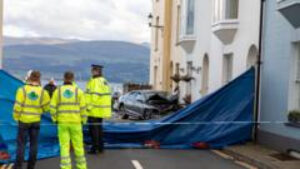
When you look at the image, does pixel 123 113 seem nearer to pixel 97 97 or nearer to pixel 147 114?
pixel 147 114

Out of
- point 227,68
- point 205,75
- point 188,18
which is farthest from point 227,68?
point 188,18

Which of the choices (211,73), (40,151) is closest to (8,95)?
(40,151)

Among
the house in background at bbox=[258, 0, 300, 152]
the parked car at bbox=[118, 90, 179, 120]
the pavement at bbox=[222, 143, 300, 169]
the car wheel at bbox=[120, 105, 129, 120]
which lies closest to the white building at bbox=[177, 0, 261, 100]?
the house in background at bbox=[258, 0, 300, 152]

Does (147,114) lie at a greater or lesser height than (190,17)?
lesser

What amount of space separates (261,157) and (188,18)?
1494cm

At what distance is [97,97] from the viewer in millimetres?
13828

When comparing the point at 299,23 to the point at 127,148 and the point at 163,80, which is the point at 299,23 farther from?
the point at 163,80

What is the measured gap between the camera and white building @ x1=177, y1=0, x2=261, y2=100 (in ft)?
59.5

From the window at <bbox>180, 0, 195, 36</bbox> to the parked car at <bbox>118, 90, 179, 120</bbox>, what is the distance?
10.5ft

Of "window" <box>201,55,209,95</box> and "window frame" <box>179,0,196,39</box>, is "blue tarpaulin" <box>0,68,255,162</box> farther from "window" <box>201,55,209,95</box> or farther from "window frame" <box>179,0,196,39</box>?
"window frame" <box>179,0,196,39</box>

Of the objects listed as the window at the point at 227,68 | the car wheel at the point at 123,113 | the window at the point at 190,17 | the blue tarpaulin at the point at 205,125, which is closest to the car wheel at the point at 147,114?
the car wheel at the point at 123,113

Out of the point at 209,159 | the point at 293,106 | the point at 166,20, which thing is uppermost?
the point at 166,20

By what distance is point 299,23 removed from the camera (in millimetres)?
13383

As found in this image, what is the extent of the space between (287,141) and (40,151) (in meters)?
5.81
